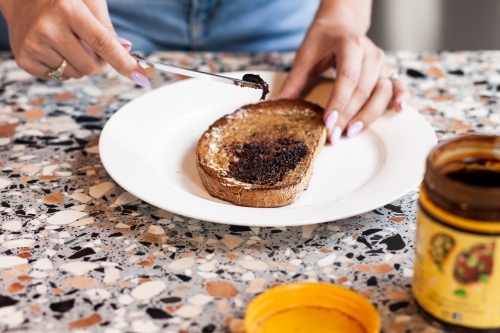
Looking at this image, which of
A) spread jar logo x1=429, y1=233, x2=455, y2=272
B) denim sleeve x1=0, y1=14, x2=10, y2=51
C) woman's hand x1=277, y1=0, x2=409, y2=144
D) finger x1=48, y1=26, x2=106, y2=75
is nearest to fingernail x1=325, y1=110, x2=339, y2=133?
woman's hand x1=277, y1=0, x2=409, y2=144

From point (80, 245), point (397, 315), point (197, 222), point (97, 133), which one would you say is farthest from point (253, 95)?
point (397, 315)

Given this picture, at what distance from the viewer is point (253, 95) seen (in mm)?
1690

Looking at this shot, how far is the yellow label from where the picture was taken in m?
0.79

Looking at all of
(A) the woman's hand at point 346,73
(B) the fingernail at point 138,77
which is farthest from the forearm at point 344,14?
(B) the fingernail at point 138,77

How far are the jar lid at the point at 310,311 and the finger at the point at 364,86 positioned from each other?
0.66 meters

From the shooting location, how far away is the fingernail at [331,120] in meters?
1.45

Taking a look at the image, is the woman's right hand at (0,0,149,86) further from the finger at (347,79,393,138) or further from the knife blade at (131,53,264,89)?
the finger at (347,79,393,138)

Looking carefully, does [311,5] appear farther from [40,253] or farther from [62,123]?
[40,253]

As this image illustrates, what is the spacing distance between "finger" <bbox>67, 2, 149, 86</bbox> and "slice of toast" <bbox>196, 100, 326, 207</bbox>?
0.23 meters

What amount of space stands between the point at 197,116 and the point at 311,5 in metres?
0.78

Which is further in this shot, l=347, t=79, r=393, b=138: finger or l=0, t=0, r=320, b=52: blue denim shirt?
l=0, t=0, r=320, b=52: blue denim shirt

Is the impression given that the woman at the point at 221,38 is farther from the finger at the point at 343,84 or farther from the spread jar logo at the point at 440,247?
the spread jar logo at the point at 440,247

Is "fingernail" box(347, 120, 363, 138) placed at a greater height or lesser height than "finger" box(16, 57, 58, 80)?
lesser

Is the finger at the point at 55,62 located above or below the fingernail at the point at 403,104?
above
